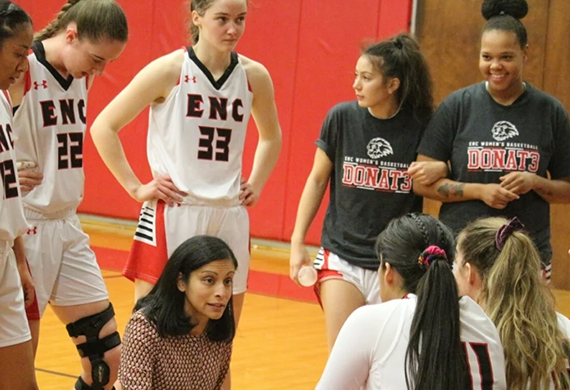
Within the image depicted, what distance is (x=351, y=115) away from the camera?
14.6ft

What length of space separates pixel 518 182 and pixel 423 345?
5.74 ft

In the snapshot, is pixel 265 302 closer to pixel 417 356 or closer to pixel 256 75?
pixel 256 75

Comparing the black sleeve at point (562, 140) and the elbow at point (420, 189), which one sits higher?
the black sleeve at point (562, 140)

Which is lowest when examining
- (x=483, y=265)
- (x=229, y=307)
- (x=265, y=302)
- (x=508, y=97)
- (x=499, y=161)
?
(x=265, y=302)

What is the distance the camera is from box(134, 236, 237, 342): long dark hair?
3.73 m

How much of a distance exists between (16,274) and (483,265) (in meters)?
1.60

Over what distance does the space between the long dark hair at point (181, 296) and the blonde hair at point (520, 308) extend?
1087 mm

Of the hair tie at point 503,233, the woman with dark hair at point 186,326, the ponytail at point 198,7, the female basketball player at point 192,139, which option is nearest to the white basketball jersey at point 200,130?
the female basketball player at point 192,139

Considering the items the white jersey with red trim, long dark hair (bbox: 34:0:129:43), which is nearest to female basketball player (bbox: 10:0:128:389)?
long dark hair (bbox: 34:0:129:43)

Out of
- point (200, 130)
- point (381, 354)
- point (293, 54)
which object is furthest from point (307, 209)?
point (293, 54)

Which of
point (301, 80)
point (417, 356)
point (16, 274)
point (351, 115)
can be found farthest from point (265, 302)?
point (417, 356)

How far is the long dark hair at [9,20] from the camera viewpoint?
3247 millimetres

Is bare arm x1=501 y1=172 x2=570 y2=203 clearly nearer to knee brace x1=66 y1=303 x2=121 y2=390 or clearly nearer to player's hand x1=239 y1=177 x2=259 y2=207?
player's hand x1=239 y1=177 x2=259 y2=207

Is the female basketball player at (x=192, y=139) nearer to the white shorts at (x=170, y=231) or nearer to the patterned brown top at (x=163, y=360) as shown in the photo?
the white shorts at (x=170, y=231)
